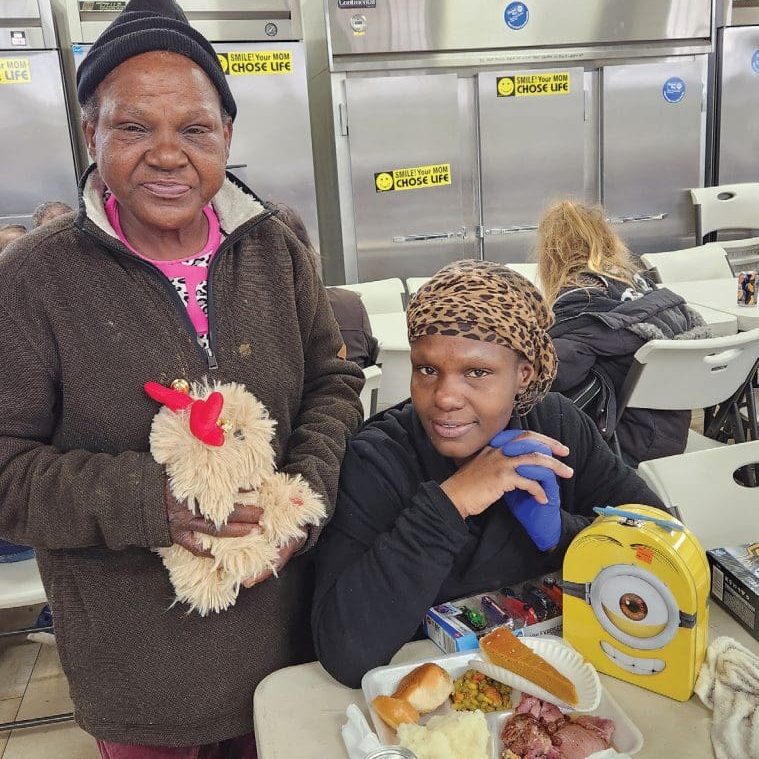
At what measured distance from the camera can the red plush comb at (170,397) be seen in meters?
0.98

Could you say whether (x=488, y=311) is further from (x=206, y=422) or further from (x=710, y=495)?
(x=710, y=495)

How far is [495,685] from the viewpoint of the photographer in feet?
3.33

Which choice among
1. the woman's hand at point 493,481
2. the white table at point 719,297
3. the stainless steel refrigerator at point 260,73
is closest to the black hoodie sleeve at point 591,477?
the woman's hand at point 493,481

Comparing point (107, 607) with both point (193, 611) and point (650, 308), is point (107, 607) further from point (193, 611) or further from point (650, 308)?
point (650, 308)

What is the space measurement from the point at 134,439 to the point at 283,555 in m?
0.26

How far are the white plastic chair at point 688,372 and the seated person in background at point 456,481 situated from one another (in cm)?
116

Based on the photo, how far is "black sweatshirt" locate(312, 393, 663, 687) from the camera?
1070mm

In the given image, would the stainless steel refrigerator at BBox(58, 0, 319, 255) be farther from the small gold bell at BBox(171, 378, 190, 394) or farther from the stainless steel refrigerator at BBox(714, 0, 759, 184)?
the small gold bell at BBox(171, 378, 190, 394)

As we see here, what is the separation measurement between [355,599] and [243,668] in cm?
21

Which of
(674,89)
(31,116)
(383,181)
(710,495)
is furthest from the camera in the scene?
(674,89)

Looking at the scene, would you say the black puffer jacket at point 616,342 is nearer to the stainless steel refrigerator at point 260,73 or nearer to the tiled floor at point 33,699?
the tiled floor at point 33,699

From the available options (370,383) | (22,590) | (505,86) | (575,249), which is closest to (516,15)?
(505,86)

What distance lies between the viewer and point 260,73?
459cm

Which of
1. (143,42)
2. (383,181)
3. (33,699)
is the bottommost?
(33,699)
